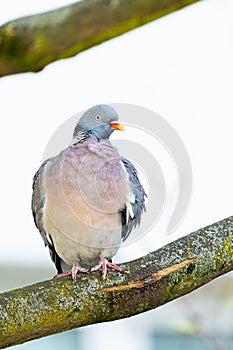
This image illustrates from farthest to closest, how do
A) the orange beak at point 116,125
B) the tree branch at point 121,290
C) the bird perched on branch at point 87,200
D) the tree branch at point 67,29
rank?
the orange beak at point 116,125 < the bird perched on branch at point 87,200 < the tree branch at point 121,290 < the tree branch at point 67,29

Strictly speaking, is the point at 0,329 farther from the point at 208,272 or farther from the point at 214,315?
the point at 214,315

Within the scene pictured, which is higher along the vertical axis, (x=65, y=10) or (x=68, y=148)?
(x=68, y=148)

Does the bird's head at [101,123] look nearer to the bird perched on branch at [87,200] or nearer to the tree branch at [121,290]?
the bird perched on branch at [87,200]

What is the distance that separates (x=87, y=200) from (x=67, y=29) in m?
1.22

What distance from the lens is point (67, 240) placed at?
9.27 feet

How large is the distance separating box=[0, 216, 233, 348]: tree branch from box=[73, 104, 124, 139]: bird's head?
2.90ft

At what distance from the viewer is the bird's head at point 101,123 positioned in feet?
9.66

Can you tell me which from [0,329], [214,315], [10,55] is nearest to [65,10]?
[10,55]

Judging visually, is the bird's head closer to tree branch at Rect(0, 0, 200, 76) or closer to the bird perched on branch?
the bird perched on branch

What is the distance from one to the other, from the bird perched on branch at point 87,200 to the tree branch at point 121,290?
1.80ft

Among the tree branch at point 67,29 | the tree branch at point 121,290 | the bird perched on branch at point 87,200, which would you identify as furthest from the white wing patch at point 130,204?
the tree branch at point 67,29

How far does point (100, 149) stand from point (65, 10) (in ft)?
4.14

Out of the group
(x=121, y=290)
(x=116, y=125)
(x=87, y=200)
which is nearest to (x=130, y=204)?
(x=87, y=200)

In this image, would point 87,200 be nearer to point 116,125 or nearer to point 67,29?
point 116,125
